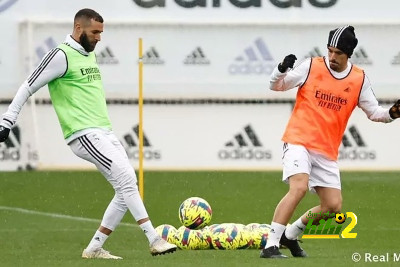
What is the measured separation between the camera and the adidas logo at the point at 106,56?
85.5 ft

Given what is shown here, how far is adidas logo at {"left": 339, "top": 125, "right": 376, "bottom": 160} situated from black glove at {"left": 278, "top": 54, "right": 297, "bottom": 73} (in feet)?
41.7

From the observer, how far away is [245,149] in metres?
25.9

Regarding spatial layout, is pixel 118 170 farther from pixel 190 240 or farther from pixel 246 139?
pixel 246 139

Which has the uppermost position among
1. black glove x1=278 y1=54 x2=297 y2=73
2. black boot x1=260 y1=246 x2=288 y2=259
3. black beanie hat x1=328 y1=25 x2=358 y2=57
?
black beanie hat x1=328 y1=25 x2=358 y2=57

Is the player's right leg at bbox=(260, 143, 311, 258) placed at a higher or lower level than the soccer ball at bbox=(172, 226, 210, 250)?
higher

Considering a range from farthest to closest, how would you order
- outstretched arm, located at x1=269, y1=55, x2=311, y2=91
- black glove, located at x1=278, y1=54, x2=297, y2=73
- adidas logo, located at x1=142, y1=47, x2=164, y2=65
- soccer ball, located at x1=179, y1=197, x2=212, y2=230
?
adidas logo, located at x1=142, y1=47, x2=164, y2=65, soccer ball, located at x1=179, y1=197, x2=212, y2=230, outstretched arm, located at x1=269, y1=55, x2=311, y2=91, black glove, located at x1=278, y1=54, x2=297, y2=73

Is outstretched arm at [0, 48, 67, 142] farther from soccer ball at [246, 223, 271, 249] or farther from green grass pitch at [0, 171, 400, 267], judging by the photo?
soccer ball at [246, 223, 271, 249]

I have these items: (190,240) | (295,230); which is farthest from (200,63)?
(295,230)

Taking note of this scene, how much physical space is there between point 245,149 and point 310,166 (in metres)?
12.4

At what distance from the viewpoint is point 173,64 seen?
2623 cm

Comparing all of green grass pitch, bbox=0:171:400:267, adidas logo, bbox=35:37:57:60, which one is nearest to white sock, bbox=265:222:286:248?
green grass pitch, bbox=0:171:400:267

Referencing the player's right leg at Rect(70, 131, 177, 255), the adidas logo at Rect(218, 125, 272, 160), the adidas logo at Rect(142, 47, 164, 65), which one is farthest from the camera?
the adidas logo at Rect(142, 47, 164, 65)

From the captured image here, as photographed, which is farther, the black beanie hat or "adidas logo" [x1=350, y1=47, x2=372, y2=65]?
"adidas logo" [x1=350, y1=47, x2=372, y2=65]

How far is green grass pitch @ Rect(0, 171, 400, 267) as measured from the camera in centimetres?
1381
